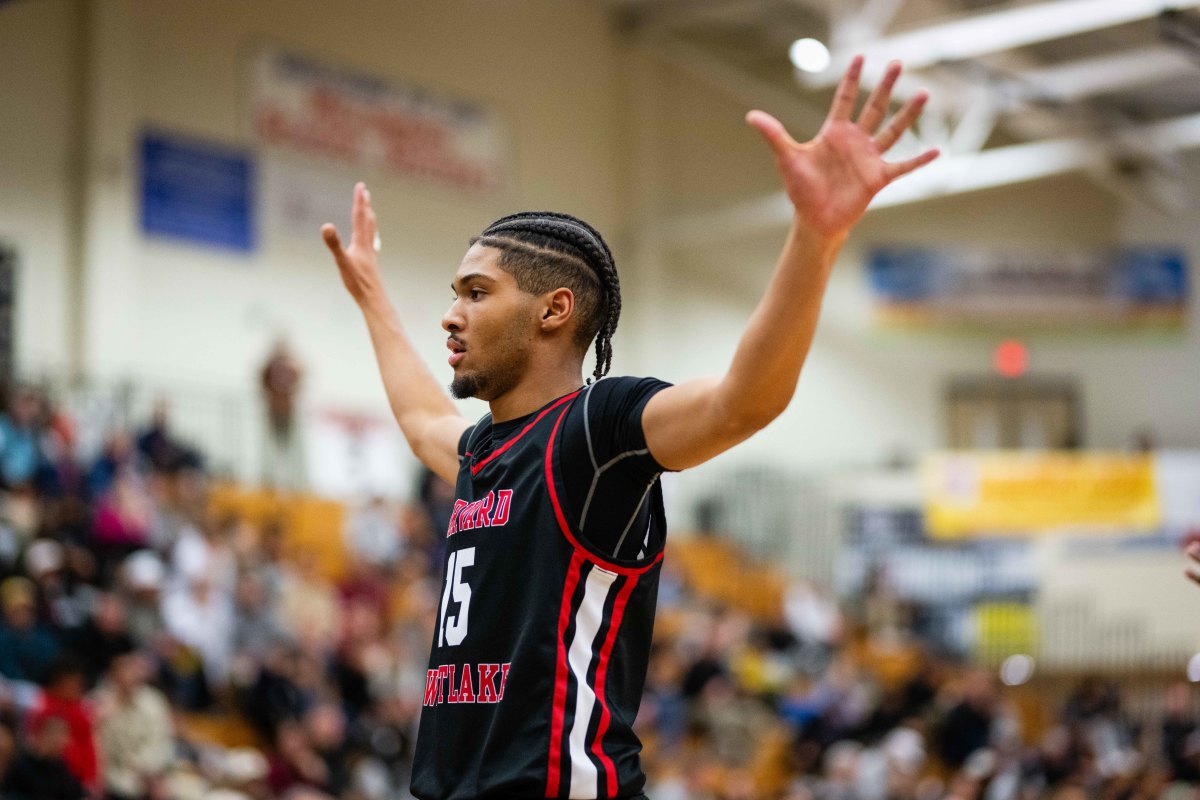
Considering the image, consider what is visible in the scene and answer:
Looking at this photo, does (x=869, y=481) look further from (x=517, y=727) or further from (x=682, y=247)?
(x=517, y=727)

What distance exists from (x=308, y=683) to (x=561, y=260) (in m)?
8.94

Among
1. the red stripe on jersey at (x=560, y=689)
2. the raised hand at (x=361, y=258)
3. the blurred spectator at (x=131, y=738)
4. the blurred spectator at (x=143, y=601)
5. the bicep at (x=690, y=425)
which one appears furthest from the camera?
the blurred spectator at (x=143, y=601)

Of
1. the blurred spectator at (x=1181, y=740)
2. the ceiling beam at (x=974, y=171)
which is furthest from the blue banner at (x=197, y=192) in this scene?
the blurred spectator at (x=1181, y=740)

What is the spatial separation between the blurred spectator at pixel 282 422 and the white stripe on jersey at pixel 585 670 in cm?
1392

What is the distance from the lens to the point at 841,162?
261 cm

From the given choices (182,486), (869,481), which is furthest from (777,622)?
(182,486)

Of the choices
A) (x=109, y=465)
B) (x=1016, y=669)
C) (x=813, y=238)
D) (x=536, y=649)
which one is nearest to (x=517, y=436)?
(x=536, y=649)

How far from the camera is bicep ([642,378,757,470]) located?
2.70 metres

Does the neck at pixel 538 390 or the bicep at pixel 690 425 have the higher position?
the neck at pixel 538 390

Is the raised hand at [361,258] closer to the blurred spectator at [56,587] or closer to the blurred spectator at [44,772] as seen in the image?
the blurred spectator at [44,772]

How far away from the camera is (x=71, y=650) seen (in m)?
10.4

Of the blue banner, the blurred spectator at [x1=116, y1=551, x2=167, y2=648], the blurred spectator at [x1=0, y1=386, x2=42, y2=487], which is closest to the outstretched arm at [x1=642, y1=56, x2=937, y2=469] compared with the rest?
the blurred spectator at [x1=116, y1=551, x2=167, y2=648]

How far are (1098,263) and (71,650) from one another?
19.3 m

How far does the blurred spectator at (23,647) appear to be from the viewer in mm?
9797
